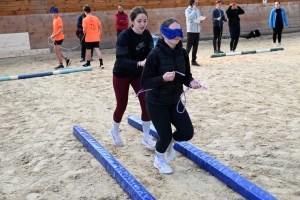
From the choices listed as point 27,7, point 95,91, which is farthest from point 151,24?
point 95,91

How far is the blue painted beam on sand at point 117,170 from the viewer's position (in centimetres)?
330

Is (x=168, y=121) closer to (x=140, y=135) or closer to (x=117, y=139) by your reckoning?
(x=117, y=139)

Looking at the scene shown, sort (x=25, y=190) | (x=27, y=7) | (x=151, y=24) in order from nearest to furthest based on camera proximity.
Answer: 1. (x=25, y=190)
2. (x=27, y=7)
3. (x=151, y=24)

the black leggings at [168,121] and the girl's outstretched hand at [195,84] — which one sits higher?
the girl's outstretched hand at [195,84]

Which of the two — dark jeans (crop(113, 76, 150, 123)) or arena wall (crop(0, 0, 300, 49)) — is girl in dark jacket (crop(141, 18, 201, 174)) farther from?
arena wall (crop(0, 0, 300, 49))

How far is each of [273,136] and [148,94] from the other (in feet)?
A: 6.51

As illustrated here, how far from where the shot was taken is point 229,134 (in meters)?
5.05

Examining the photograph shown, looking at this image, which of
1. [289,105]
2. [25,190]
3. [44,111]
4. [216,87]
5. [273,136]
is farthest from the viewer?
[216,87]

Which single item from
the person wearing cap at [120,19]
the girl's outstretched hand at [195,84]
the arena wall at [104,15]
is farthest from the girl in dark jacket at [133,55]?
the arena wall at [104,15]

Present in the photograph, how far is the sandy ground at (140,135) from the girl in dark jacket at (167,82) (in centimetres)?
50

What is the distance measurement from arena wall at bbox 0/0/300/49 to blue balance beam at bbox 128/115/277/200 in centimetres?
1203

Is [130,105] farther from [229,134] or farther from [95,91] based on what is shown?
[229,134]

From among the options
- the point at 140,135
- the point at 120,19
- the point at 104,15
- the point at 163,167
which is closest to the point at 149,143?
the point at 140,135

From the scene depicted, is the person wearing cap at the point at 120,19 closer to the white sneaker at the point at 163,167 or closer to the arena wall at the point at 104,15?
the arena wall at the point at 104,15
